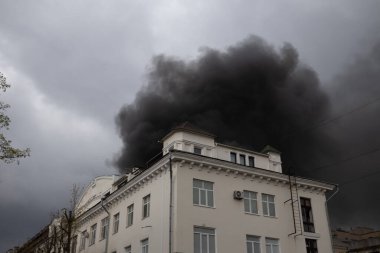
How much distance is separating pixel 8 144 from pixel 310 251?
22.9m

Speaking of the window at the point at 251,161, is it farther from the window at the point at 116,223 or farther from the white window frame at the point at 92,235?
the white window frame at the point at 92,235

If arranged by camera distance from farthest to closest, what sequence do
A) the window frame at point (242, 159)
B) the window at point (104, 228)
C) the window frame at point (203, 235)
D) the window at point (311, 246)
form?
the window at point (104, 228) → the window frame at point (242, 159) → the window at point (311, 246) → the window frame at point (203, 235)

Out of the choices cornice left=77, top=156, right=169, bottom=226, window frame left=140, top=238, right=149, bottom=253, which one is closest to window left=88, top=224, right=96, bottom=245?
cornice left=77, top=156, right=169, bottom=226

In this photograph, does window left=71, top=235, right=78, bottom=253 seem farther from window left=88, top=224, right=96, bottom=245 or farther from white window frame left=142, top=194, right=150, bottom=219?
white window frame left=142, top=194, right=150, bottom=219

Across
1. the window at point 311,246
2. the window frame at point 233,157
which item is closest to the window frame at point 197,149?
the window frame at point 233,157

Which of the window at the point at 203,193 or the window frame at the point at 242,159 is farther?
the window frame at the point at 242,159

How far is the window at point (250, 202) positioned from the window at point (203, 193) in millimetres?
2865

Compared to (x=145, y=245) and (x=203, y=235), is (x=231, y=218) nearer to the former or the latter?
(x=203, y=235)

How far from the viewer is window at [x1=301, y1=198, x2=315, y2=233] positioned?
31000mm

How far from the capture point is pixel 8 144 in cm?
1614

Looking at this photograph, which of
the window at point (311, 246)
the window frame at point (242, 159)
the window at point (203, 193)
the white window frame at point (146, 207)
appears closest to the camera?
the window at point (203, 193)

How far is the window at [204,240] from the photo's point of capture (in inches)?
1005

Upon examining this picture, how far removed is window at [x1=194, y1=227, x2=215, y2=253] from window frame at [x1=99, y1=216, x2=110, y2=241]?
1103cm

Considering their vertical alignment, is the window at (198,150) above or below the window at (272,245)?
above
